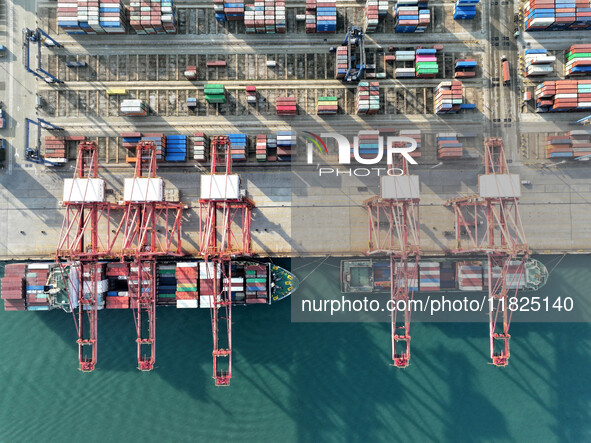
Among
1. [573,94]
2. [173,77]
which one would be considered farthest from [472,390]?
[173,77]

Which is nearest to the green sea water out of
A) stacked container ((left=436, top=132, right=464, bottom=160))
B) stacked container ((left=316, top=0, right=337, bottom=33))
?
stacked container ((left=436, top=132, right=464, bottom=160))

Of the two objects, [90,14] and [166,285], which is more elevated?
[90,14]

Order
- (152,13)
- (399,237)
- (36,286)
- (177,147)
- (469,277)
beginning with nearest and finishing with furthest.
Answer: (399,237) < (36,286) < (469,277) < (152,13) < (177,147)

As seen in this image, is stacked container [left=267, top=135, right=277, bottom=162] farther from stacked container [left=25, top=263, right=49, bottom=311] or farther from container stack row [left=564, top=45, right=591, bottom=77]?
container stack row [left=564, top=45, right=591, bottom=77]

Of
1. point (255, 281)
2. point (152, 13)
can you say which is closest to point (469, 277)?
point (255, 281)

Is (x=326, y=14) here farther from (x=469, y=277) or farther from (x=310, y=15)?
(x=469, y=277)

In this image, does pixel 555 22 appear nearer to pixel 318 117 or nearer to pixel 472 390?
pixel 318 117

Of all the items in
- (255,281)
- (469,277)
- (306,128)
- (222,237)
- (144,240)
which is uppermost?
(306,128)
